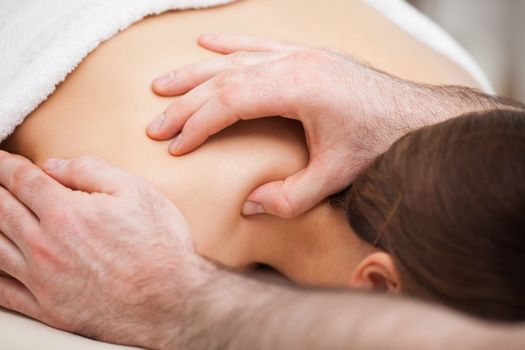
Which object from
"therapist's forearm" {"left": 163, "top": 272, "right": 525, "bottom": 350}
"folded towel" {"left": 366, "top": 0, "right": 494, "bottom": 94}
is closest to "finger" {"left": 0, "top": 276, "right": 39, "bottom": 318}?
"therapist's forearm" {"left": 163, "top": 272, "right": 525, "bottom": 350}

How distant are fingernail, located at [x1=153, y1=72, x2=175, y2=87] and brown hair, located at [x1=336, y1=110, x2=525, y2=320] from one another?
318 millimetres

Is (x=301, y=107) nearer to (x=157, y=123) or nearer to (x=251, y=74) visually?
(x=251, y=74)

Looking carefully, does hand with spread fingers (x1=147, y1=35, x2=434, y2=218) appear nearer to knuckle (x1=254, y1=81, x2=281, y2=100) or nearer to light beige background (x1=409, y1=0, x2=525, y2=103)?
knuckle (x1=254, y1=81, x2=281, y2=100)

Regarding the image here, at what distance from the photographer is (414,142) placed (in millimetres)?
870

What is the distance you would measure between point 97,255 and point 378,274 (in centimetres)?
34

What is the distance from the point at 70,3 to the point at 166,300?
54 centimetres

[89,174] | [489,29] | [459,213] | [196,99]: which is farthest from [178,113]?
[489,29]

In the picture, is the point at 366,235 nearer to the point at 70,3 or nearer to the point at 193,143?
the point at 193,143

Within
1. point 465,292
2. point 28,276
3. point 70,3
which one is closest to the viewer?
point 465,292

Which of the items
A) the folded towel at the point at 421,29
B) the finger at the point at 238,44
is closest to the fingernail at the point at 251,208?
the finger at the point at 238,44

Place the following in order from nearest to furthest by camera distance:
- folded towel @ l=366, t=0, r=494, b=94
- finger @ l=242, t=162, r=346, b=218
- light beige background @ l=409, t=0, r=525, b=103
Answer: finger @ l=242, t=162, r=346, b=218 < folded towel @ l=366, t=0, r=494, b=94 < light beige background @ l=409, t=0, r=525, b=103

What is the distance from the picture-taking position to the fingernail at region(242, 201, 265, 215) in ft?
3.14

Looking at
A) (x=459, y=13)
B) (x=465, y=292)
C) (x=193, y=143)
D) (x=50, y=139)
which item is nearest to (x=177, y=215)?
(x=193, y=143)

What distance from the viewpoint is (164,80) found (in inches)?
37.2
